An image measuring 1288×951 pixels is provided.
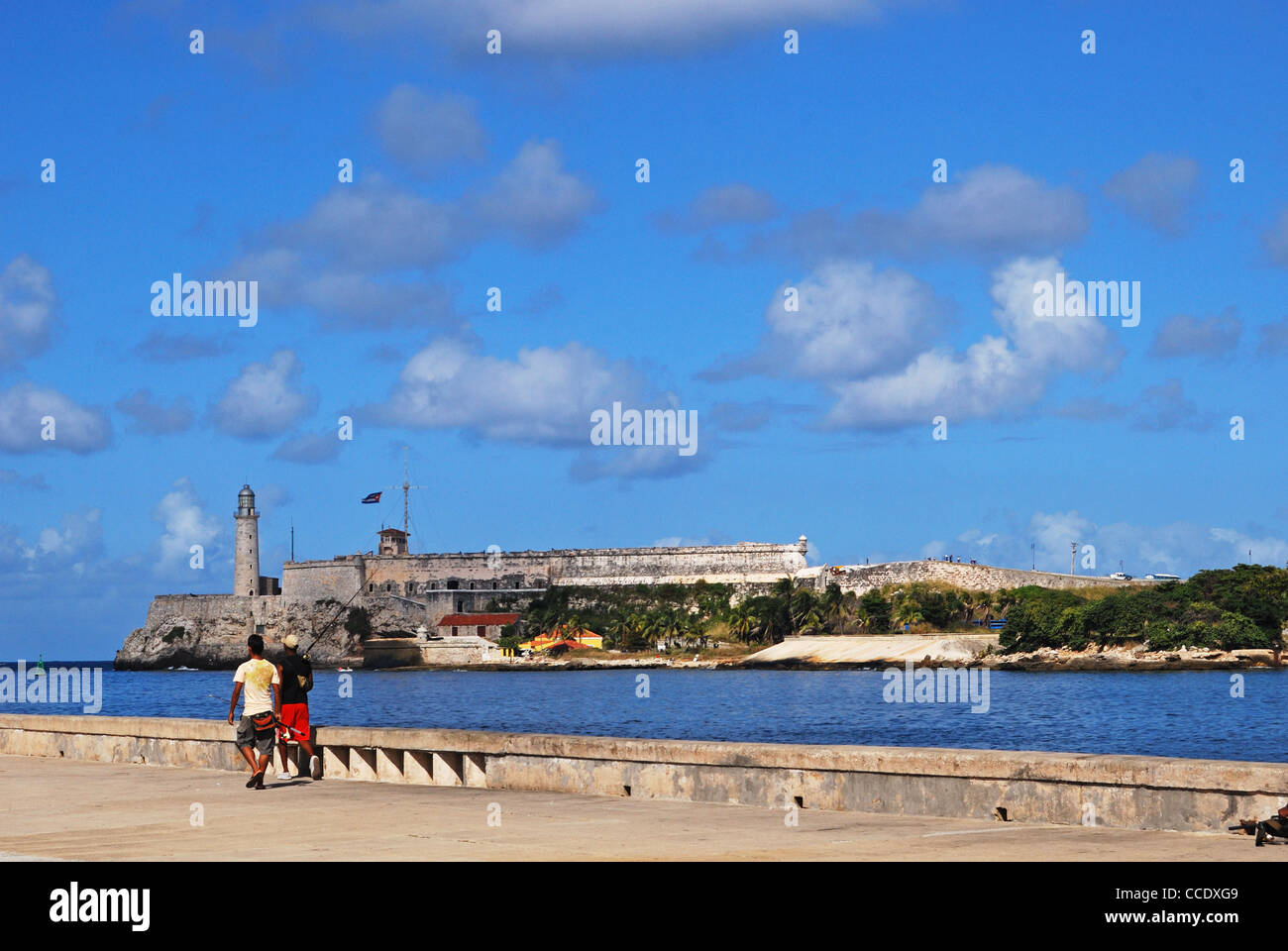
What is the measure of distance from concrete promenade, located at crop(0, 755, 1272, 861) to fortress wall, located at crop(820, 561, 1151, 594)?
325 feet

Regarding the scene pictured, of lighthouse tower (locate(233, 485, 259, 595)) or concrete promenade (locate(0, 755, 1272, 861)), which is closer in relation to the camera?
concrete promenade (locate(0, 755, 1272, 861))

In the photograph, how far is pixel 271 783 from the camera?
14328mm

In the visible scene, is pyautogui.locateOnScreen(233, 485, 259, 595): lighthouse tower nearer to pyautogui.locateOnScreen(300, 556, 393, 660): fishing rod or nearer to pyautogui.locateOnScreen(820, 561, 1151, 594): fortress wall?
pyautogui.locateOnScreen(300, 556, 393, 660): fishing rod

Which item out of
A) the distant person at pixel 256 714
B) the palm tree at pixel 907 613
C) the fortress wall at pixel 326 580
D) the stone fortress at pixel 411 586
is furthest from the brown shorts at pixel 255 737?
the fortress wall at pixel 326 580

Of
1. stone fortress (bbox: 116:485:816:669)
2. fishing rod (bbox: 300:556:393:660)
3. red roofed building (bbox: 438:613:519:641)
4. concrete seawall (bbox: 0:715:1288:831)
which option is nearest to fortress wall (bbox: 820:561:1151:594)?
stone fortress (bbox: 116:485:816:669)

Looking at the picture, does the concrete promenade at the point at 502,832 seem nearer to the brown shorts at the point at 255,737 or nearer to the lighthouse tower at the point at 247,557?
the brown shorts at the point at 255,737

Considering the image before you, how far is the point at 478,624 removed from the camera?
122m

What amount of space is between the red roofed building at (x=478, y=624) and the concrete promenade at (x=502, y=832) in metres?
108

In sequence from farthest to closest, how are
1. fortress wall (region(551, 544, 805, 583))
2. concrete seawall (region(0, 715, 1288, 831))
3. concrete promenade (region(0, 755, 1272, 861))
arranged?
1. fortress wall (region(551, 544, 805, 583))
2. concrete seawall (region(0, 715, 1288, 831))
3. concrete promenade (region(0, 755, 1272, 861))

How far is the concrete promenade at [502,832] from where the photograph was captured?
8992 mm

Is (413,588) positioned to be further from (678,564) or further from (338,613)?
(678,564)

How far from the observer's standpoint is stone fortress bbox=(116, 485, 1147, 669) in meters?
120

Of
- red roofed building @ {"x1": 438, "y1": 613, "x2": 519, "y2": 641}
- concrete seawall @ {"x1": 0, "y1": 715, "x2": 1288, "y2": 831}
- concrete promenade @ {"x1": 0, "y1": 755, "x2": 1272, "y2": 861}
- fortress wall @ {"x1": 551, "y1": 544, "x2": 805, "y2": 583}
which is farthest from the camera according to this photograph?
red roofed building @ {"x1": 438, "y1": 613, "x2": 519, "y2": 641}
